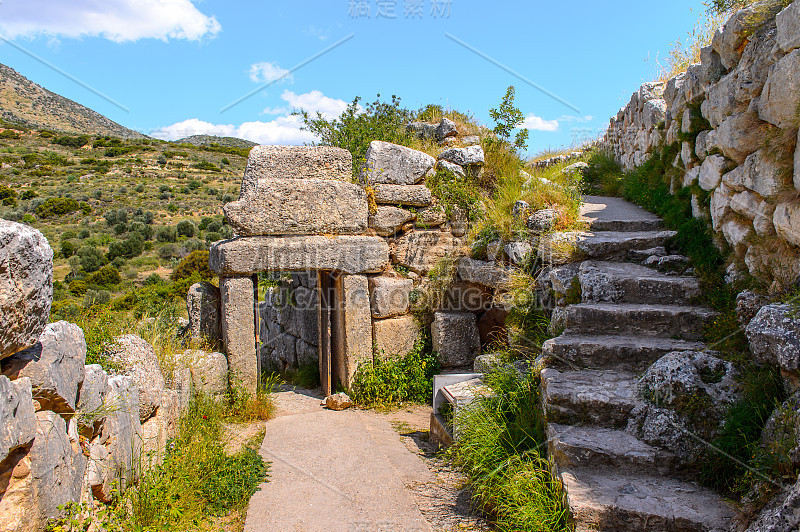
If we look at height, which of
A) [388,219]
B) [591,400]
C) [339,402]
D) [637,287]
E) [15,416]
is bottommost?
[339,402]

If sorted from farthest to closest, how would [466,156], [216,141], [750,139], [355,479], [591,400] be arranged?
[216,141], [466,156], [355,479], [750,139], [591,400]

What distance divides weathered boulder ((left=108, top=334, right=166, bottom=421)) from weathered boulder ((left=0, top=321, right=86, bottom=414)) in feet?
2.64

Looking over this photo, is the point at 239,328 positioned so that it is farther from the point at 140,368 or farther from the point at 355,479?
the point at 355,479

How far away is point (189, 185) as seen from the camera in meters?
24.1

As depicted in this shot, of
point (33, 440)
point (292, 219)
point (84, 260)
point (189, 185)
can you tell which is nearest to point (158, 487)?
point (33, 440)

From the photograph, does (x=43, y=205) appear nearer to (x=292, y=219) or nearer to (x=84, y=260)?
(x=84, y=260)

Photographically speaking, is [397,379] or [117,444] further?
[397,379]

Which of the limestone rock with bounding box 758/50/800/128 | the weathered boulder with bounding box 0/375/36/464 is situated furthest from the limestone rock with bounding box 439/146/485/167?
the weathered boulder with bounding box 0/375/36/464

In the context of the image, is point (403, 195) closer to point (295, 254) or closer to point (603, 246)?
point (295, 254)

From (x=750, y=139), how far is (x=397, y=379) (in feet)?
14.5

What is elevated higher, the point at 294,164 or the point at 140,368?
the point at 294,164

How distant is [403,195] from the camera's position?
6.70m

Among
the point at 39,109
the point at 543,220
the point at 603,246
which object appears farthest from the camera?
the point at 39,109

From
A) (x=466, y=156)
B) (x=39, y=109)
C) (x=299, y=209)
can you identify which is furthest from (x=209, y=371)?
(x=39, y=109)
